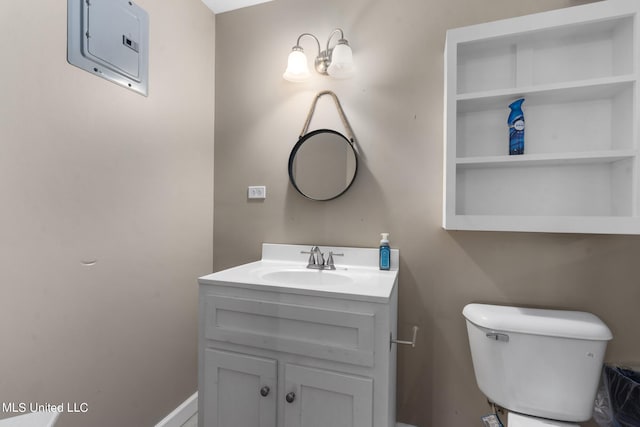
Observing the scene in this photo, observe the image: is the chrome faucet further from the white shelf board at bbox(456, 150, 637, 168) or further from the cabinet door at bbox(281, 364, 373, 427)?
the white shelf board at bbox(456, 150, 637, 168)

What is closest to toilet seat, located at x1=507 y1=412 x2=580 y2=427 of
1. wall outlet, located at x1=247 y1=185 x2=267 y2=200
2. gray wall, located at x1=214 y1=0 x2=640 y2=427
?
gray wall, located at x1=214 y1=0 x2=640 y2=427

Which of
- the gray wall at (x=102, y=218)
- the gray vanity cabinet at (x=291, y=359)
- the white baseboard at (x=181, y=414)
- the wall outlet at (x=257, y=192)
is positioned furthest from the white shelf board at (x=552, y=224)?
the white baseboard at (x=181, y=414)

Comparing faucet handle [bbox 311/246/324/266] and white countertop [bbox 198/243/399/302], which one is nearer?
white countertop [bbox 198/243/399/302]

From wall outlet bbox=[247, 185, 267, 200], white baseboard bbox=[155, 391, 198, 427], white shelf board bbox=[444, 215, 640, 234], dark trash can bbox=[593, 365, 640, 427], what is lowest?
white baseboard bbox=[155, 391, 198, 427]

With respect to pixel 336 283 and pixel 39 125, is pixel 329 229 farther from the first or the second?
pixel 39 125

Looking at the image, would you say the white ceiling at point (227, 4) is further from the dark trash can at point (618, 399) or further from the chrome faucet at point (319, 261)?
the dark trash can at point (618, 399)

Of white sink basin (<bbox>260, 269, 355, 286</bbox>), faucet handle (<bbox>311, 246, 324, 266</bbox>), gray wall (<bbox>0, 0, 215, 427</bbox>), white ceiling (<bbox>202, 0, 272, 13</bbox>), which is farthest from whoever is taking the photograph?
white ceiling (<bbox>202, 0, 272, 13</bbox>)

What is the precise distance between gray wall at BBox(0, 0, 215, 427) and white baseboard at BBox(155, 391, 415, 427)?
4 cm

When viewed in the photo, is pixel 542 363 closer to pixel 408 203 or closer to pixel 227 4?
pixel 408 203

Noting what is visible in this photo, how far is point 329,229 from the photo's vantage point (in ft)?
5.17

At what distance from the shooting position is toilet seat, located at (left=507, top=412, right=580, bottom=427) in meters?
1.05

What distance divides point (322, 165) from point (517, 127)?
88 centimetres

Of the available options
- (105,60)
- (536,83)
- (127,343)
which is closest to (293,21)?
(105,60)

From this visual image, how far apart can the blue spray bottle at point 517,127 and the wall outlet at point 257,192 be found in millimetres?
1217
